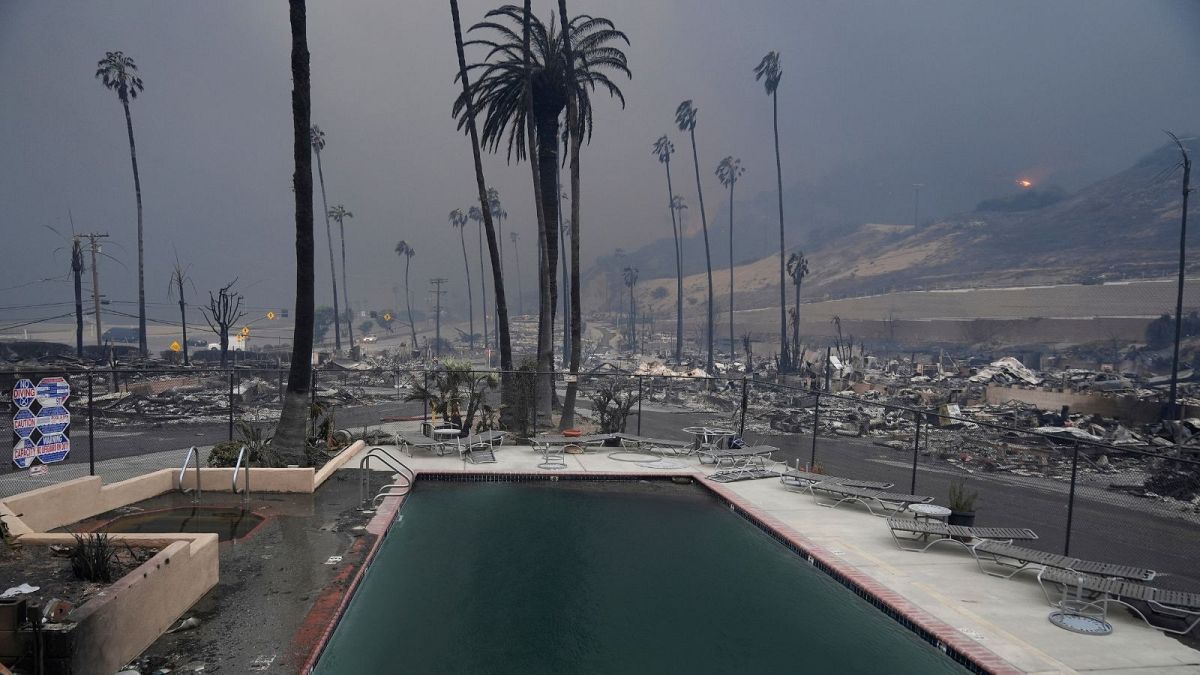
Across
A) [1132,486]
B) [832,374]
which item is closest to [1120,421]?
[1132,486]

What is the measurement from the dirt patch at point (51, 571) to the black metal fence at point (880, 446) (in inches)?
95.8

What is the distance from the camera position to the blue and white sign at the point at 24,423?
8.36 metres

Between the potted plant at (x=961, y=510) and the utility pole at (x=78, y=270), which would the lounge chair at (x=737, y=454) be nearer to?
the potted plant at (x=961, y=510)

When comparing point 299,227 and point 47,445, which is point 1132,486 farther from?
point 47,445

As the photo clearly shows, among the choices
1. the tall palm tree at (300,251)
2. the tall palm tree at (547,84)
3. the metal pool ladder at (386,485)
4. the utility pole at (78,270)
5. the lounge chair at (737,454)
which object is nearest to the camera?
the metal pool ladder at (386,485)

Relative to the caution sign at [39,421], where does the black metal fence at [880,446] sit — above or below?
below

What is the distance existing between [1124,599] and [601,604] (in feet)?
16.8

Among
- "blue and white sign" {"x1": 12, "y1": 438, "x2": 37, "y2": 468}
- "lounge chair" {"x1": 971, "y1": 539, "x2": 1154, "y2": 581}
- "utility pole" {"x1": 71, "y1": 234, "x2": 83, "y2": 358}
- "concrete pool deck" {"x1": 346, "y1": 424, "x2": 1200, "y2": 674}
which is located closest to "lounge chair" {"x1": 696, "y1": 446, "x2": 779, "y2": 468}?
"concrete pool deck" {"x1": 346, "y1": 424, "x2": 1200, "y2": 674}

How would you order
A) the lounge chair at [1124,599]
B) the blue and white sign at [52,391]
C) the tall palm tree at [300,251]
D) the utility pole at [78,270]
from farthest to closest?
the utility pole at [78,270], the tall palm tree at [300,251], the blue and white sign at [52,391], the lounge chair at [1124,599]

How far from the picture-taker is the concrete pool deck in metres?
5.29

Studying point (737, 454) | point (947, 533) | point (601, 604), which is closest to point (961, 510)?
point (947, 533)

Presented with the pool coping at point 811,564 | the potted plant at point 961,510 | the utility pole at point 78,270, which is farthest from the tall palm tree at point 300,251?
the utility pole at point 78,270

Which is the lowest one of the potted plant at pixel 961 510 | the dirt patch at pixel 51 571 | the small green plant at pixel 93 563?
the potted plant at pixel 961 510

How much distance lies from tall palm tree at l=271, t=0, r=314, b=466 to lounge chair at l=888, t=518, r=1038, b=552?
31.3 ft
